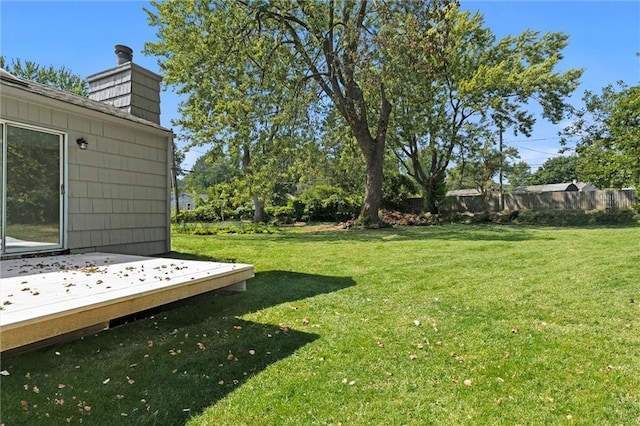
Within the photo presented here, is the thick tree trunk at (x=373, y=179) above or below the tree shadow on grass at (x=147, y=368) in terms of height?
above

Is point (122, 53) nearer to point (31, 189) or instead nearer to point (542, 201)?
point (31, 189)

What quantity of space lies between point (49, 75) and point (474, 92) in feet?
83.6

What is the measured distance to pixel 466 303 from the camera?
401 cm

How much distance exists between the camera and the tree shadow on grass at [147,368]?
2.09 meters

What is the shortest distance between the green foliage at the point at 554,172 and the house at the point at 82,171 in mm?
62725

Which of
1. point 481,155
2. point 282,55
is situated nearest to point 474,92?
point 481,155

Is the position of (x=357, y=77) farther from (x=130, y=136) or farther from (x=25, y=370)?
(x=25, y=370)

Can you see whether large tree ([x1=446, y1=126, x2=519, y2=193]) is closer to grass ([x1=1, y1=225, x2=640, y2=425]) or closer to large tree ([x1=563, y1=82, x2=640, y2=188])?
large tree ([x1=563, y1=82, x2=640, y2=188])

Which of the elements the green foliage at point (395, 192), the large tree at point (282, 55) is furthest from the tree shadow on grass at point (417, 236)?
the green foliage at point (395, 192)

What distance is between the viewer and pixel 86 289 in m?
2.86

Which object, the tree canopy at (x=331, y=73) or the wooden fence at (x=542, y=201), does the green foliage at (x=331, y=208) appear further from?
the wooden fence at (x=542, y=201)

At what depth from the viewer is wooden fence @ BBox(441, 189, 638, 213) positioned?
2014 cm

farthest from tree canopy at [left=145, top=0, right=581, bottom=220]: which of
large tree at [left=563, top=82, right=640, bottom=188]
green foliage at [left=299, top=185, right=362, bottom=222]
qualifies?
large tree at [left=563, top=82, right=640, bottom=188]

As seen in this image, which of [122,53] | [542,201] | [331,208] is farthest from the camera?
[542,201]
